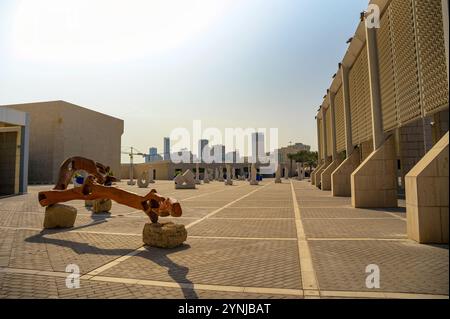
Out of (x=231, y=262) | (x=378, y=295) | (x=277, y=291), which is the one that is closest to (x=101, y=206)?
(x=231, y=262)

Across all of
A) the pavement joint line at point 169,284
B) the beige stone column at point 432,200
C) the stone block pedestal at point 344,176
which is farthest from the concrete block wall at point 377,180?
the pavement joint line at point 169,284

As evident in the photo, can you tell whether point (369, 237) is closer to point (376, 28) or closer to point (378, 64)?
point (378, 64)

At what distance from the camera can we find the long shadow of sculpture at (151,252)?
205 inches

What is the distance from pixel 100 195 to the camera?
33.3 feet

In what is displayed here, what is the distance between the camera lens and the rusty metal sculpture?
8.56 meters

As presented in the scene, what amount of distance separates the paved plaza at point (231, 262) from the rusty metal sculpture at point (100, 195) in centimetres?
99

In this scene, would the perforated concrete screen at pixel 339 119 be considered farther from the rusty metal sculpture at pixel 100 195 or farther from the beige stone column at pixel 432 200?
the rusty metal sculpture at pixel 100 195

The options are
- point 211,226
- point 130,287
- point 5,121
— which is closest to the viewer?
point 130,287

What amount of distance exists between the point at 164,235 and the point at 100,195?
3509mm

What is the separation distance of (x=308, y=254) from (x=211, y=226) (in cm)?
469
